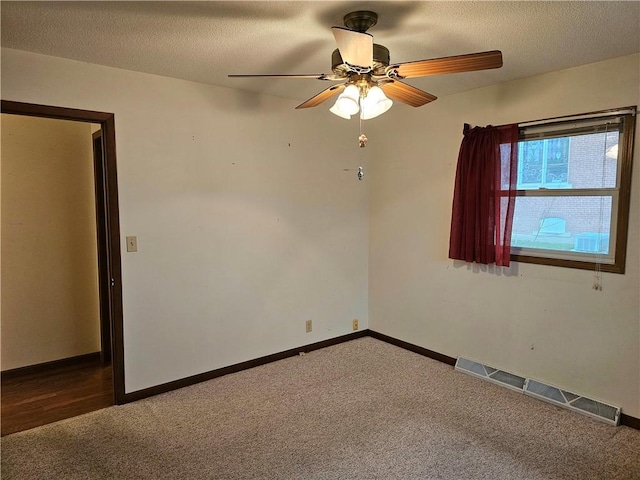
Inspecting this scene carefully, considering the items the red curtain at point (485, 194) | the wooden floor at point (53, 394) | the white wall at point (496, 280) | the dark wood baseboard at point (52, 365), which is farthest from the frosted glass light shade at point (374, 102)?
the dark wood baseboard at point (52, 365)

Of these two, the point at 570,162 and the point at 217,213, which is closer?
the point at 570,162

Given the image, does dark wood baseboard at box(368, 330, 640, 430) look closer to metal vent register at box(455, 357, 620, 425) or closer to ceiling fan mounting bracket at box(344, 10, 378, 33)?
metal vent register at box(455, 357, 620, 425)

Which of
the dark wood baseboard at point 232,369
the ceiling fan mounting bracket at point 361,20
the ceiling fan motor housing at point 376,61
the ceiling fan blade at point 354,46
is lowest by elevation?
the dark wood baseboard at point 232,369

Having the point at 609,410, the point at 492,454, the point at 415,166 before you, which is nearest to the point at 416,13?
the point at 415,166

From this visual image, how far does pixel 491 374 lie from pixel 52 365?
12.4ft

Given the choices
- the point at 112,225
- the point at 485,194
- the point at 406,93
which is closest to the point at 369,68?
the point at 406,93

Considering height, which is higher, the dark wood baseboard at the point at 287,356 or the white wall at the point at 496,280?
the white wall at the point at 496,280

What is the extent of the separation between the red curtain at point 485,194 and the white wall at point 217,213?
1161 mm

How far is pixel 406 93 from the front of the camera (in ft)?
7.57

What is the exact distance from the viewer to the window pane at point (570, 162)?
2.58 m

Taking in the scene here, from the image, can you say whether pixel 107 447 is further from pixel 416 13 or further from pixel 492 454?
pixel 416 13

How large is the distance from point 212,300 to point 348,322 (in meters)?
1.54

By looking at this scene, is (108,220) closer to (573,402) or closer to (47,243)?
(47,243)

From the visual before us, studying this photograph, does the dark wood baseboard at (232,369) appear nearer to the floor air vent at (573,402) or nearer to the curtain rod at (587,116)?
the floor air vent at (573,402)
